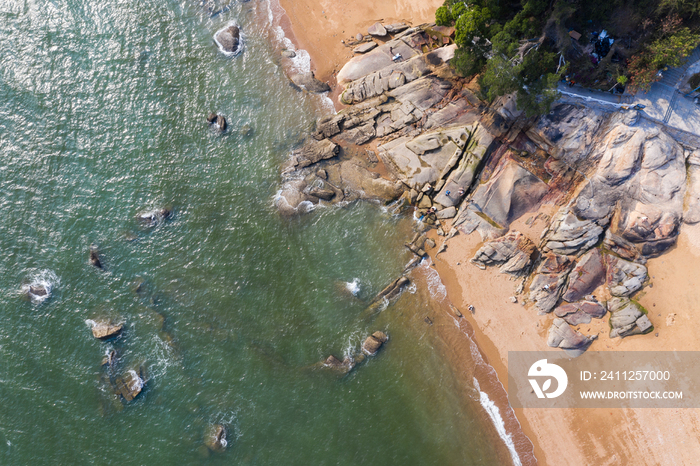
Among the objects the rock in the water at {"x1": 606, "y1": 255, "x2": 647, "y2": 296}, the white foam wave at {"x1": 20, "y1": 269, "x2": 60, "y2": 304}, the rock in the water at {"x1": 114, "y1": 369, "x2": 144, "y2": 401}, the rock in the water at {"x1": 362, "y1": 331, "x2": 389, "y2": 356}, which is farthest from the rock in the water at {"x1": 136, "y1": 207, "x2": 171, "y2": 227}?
the rock in the water at {"x1": 606, "y1": 255, "x2": 647, "y2": 296}

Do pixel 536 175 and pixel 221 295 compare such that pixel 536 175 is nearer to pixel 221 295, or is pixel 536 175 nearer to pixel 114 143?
pixel 221 295

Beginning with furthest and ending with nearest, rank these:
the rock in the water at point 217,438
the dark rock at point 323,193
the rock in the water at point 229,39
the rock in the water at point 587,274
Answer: the rock in the water at point 229,39 < the dark rock at point 323,193 < the rock in the water at point 587,274 < the rock in the water at point 217,438

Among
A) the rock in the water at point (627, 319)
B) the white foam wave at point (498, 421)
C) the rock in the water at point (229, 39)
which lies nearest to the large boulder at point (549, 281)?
the rock in the water at point (627, 319)

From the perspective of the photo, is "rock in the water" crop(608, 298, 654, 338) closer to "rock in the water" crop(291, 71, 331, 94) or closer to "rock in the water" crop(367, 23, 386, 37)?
"rock in the water" crop(367, 23, 386, 37)

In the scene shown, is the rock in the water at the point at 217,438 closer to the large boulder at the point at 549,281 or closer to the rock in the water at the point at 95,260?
the rock in the water at the point at 95,260

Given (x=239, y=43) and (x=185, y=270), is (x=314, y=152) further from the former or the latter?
(x=185, y=270)

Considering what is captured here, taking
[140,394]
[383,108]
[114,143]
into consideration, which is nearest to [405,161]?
[383,108]

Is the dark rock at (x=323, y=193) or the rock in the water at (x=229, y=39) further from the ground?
the rock in the water at (x=229, y=39)
